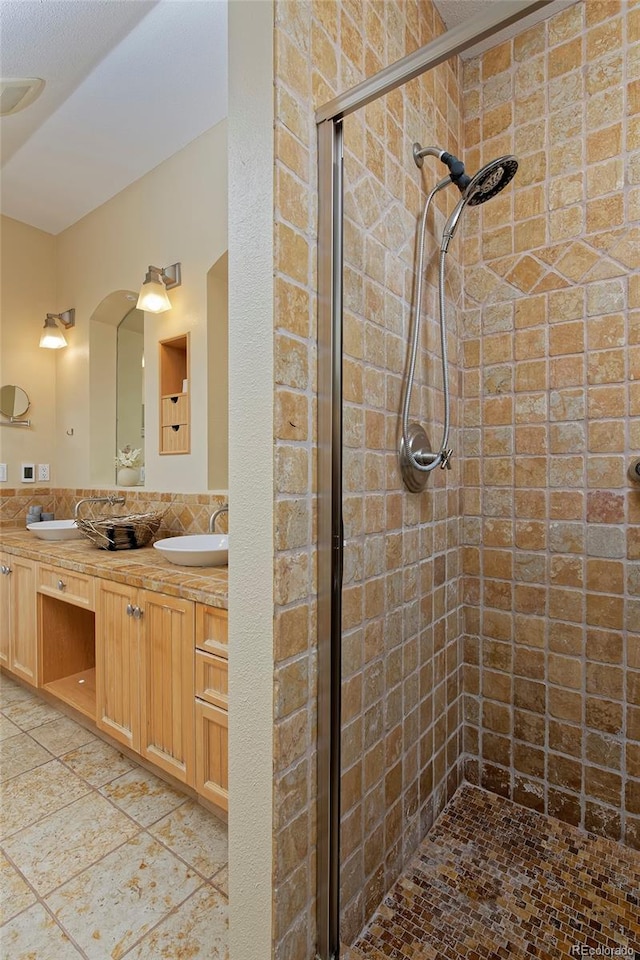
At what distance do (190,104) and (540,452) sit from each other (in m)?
2.17

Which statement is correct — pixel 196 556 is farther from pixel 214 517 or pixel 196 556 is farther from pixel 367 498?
pixel 367 498

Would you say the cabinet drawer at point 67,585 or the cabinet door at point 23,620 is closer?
the cabinet drawer at point 67,585

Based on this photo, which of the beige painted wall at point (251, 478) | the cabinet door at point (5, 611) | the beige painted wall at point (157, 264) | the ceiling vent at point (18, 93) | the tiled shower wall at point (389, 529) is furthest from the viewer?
the cabinet door at point (5, 611)

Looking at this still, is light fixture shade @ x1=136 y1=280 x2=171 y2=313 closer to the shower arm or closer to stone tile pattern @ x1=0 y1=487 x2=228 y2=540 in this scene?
stone tile pattern @ x1=0 y1=487 x2=228 y2=540

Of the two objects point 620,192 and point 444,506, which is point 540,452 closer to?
point 444,506

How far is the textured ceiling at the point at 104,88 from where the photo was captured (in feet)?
5.80

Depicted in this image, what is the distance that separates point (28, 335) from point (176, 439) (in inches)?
60.9

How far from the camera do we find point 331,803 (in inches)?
40.1

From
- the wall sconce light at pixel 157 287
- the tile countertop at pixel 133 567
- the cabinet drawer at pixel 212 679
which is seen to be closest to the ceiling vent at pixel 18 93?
the wall sconce light at pixel 157 287

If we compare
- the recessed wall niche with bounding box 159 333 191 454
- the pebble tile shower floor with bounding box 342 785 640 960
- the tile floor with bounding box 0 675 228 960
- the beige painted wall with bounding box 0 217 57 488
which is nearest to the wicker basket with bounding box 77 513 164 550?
the recessed wall niche with bounding box 159 333 191 454

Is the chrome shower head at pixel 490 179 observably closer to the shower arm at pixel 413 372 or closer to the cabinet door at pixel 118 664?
the shower arm at pixel 413 372

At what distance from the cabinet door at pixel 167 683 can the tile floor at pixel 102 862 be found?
18 centimetres

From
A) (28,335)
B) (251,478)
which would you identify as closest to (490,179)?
(251,478)

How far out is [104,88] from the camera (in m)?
2.09
